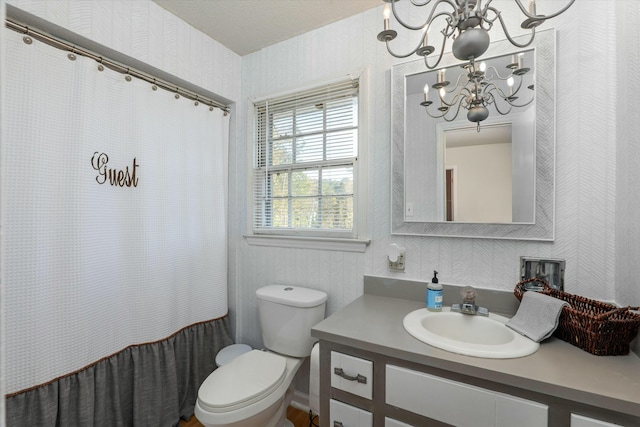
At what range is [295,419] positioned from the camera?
1.84 metres

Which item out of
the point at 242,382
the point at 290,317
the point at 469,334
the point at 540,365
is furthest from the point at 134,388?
the point at 540,365

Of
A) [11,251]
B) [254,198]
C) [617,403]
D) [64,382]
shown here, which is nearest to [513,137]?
[617,403]

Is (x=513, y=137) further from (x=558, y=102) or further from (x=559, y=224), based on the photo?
(x=559, y=224)

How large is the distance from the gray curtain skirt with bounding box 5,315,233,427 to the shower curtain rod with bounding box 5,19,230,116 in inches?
58.0

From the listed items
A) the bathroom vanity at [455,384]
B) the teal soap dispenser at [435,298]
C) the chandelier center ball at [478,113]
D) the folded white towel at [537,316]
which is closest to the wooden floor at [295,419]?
the bathroom vanity at [455,384]

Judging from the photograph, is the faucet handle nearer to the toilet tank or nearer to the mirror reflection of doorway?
the mirror reflection of doorway

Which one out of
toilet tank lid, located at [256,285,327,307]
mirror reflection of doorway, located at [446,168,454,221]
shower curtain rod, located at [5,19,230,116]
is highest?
shower curtain rod, located at [5,19,230,116]

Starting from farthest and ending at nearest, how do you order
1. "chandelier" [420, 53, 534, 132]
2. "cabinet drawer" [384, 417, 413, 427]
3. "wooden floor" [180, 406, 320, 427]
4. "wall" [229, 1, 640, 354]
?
"wooden floor" [180, 406, 320, 427] < "chandelier" [420, 53, 534, 132] < "wall" [229, 1, 640, 354] < "cabinet drawer" [384, 417, 413, 427]

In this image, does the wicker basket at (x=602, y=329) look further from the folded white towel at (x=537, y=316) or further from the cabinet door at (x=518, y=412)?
the cabinet door at (x=518, y=412)

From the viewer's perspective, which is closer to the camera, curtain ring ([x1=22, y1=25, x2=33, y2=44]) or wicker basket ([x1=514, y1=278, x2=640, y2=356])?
wicker basket ([x1=514, y1=278, x2=640, y2=356])

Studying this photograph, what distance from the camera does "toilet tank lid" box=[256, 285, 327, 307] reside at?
1.67 meters

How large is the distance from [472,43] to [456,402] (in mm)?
1083

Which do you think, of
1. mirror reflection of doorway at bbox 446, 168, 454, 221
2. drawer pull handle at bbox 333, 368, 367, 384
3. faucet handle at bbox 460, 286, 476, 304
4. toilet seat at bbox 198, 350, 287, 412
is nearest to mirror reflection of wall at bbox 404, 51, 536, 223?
mirror reflection of doorway at bbox 446, 168, 454, 221

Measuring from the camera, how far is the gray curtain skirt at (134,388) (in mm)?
1264
